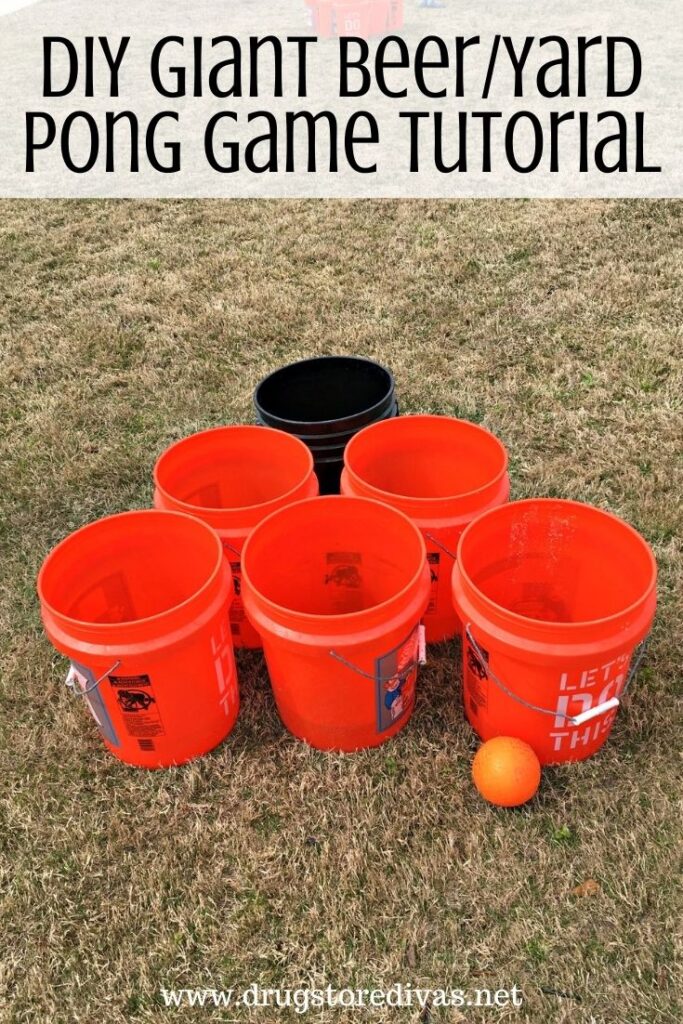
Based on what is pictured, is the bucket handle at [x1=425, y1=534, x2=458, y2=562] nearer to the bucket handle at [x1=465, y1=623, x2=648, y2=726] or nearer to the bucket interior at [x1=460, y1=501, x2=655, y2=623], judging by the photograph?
the bucket interior at [x1=460, y1=501, x2=655, y2=623]

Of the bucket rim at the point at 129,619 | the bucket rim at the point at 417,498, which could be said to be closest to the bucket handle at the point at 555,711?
the bucket rim at the point at 417,498

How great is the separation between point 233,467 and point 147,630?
1.12 meters

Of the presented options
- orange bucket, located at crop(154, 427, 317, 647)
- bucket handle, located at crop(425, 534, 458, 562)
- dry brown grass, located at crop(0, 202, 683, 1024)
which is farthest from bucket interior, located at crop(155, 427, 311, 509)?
dry brown grass, located at crop(0, 202, 683, 1024)

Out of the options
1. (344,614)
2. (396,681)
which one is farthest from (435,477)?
(396,681)

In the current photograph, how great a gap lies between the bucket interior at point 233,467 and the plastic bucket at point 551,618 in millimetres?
831

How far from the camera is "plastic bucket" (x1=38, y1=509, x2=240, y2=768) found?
2253mm

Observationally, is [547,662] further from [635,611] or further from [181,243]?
[181,243]

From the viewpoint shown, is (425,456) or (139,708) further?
(425,456)

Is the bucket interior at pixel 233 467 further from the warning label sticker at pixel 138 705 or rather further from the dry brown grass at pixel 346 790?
the warning label sticker at pixel 138 705

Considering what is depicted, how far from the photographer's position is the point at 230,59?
1075 cm

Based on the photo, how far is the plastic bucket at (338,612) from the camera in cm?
226

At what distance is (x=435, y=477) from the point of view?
10.7 feet

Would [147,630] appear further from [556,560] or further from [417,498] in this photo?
[556,560]

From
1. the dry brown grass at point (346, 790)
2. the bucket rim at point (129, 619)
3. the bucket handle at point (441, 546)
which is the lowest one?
the dry brown grass at point (346, 790)
